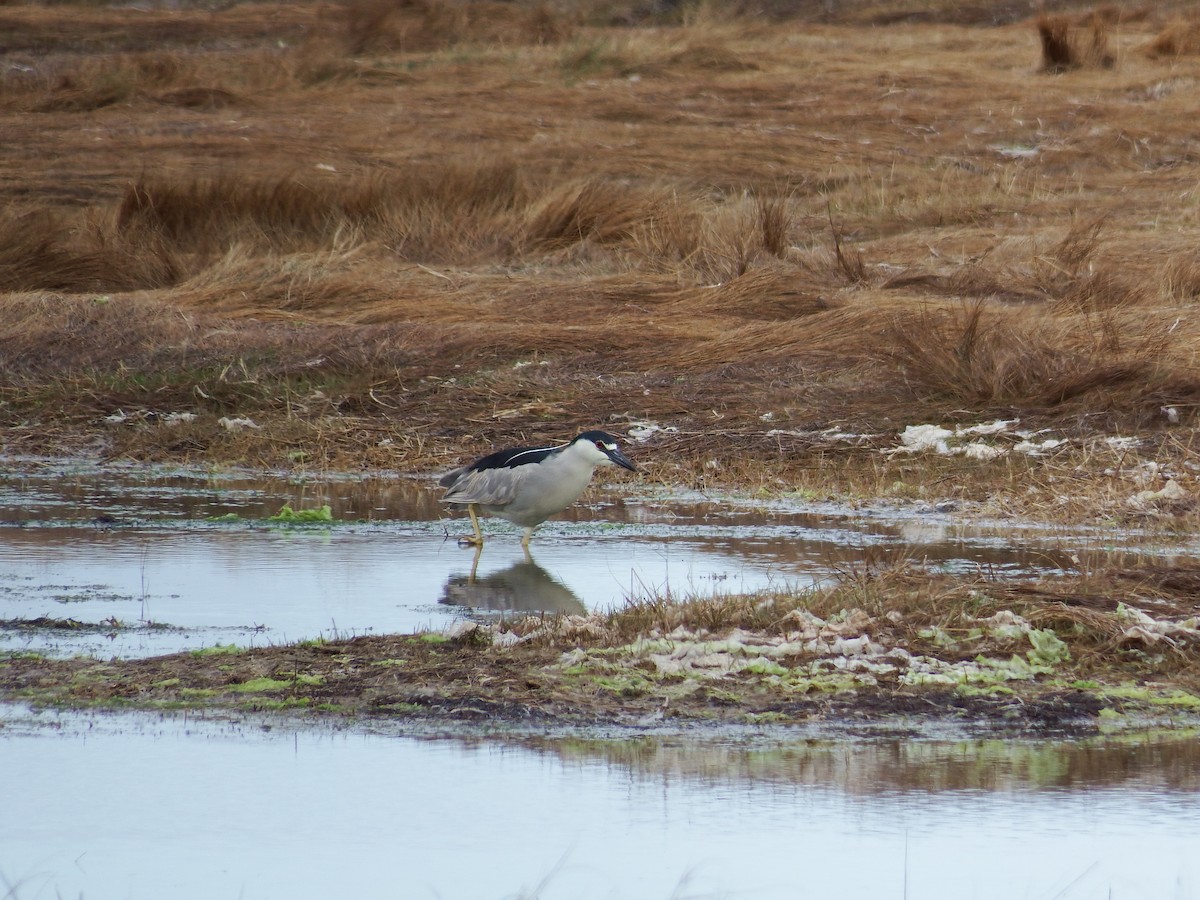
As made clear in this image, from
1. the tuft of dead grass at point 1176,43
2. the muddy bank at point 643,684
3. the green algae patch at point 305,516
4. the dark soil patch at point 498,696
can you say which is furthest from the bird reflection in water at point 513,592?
the tuft of dead grass at point 1176,43

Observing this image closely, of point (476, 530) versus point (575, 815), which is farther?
point (476, 530)

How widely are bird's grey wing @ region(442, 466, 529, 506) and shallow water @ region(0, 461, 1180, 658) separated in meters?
0.28

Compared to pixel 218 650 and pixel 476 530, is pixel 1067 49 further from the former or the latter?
pixel 218 650

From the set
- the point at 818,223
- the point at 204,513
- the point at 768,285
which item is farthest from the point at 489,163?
the point at 204,513

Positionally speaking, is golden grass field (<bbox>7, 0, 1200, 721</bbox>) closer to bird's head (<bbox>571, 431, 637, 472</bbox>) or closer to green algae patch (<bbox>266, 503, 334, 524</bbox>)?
bird's head (<bbox>571, 431, 637, 472</bbox>)

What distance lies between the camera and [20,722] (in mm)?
5648

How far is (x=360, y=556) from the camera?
8672 mm

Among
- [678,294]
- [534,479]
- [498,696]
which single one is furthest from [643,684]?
[678,294]

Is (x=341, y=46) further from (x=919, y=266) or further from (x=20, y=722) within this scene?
(x=20, y=722)

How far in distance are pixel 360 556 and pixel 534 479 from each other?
0.91 m

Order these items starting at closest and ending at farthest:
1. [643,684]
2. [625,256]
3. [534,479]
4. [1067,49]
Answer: [643,684] → [534,479] → [625,256] → [1067,49]

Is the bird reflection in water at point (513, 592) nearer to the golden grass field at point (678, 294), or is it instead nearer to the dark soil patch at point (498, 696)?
the golden grass field at point (678, 294)

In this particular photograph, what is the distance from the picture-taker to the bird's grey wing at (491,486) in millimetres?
8906

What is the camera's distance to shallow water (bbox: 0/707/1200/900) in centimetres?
442
